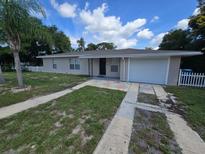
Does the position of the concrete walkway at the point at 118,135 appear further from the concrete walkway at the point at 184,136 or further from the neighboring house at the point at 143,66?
the neighboring house at the point at 143,66

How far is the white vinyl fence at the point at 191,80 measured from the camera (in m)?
7.82

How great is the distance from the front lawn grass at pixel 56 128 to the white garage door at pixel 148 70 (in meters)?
5.74

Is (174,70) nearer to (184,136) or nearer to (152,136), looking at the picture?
(184,136)

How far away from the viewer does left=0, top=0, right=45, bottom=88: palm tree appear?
5113mm

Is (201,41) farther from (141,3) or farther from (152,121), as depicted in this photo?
(152,121)

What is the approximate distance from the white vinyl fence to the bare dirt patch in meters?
6.11

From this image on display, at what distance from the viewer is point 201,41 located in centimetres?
1199

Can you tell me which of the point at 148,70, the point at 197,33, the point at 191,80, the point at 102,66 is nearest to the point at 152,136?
the point at 148,70

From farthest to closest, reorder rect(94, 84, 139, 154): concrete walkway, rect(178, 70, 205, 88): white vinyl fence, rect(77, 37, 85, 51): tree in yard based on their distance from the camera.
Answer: rect(77, 37, 85, 51): tree in yard
rect(178, 70, 205, 88): white vinyl fence
rect(94, 84, 139, 154): concrete walkway

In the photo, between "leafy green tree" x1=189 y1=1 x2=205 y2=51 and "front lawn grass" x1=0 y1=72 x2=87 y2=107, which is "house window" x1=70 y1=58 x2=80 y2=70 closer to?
A: "front lawn grass" x1=0 y1=72 x2=87 y2=107

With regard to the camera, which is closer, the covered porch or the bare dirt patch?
the bare dirt patch

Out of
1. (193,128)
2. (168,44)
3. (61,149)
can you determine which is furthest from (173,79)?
(168,44)

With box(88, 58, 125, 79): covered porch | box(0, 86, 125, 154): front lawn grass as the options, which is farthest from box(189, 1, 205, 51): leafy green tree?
box(0, 86, 125, 154): front lawn grass

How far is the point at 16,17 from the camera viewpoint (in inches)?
212
